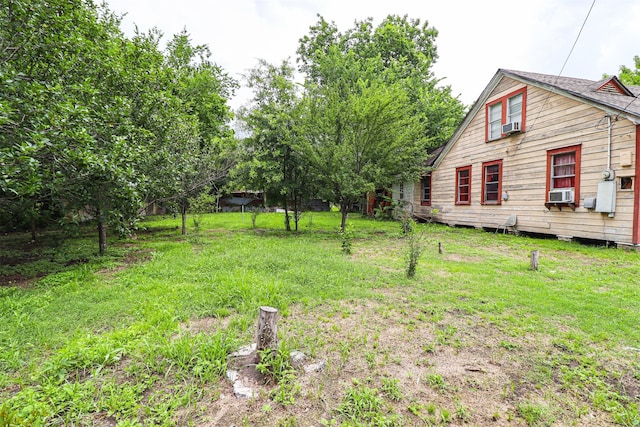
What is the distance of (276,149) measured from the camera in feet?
30.9

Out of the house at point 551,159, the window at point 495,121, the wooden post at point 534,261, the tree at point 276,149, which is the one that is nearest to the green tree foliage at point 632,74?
the house at point 551,159

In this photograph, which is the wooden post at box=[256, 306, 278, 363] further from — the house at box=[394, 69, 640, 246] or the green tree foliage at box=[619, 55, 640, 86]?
the green tree foliage at box=[619, 55, 640, 86]

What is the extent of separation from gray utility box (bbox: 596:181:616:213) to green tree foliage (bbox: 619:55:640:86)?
18595 millimetres

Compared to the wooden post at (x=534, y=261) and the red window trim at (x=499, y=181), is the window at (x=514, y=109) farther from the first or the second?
the wooden post at (x=534, y=261)

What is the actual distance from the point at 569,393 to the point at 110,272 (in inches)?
248

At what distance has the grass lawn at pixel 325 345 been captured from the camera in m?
1.83

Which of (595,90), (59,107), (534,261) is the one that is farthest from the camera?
(595,90)

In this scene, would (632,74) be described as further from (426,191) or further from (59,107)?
(59,107)

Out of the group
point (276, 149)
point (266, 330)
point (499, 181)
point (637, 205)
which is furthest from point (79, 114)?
point (499, 181)

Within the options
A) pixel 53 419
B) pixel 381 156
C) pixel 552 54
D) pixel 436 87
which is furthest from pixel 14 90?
pixel 436 87

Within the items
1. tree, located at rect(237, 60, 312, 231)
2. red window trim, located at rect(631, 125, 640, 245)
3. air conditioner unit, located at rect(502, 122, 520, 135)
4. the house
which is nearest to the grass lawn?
red window trim, located at rect(631, 125, 640, 245)

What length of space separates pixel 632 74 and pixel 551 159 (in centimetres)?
1995

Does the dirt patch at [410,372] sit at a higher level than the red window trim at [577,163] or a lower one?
lower

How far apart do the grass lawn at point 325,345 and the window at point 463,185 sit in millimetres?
6137
